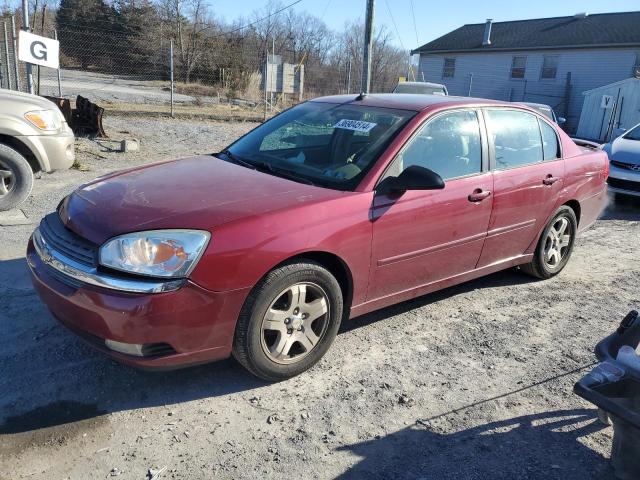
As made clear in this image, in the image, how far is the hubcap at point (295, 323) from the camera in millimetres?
3088

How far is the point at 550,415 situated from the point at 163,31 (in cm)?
2911

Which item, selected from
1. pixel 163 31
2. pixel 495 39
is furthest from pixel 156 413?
pixel 495 39

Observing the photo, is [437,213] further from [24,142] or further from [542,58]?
[542,58]

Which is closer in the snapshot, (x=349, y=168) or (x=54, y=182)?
(x=349, y=168)

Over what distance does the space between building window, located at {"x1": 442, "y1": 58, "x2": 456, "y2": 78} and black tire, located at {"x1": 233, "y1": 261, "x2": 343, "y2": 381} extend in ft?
108

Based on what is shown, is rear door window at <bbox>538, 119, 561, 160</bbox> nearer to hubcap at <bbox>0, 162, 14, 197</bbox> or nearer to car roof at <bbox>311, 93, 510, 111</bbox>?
car roof at <bbox>311, 93, 510, 111</bbox>

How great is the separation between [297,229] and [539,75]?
30.1m

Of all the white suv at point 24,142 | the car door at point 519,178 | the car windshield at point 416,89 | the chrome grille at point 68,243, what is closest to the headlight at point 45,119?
the white suv at point 24,142

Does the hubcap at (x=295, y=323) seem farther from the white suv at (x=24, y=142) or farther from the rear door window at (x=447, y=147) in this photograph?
the white suv at (x=24, y=142)

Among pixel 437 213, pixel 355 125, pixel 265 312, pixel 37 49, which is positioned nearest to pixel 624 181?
pixel 437 213

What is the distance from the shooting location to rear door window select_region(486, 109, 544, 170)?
4355 millimetres

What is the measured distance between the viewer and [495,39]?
104 feet

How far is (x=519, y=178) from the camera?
4406mm

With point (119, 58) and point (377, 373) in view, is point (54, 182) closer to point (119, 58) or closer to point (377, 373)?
point (377, 373)
